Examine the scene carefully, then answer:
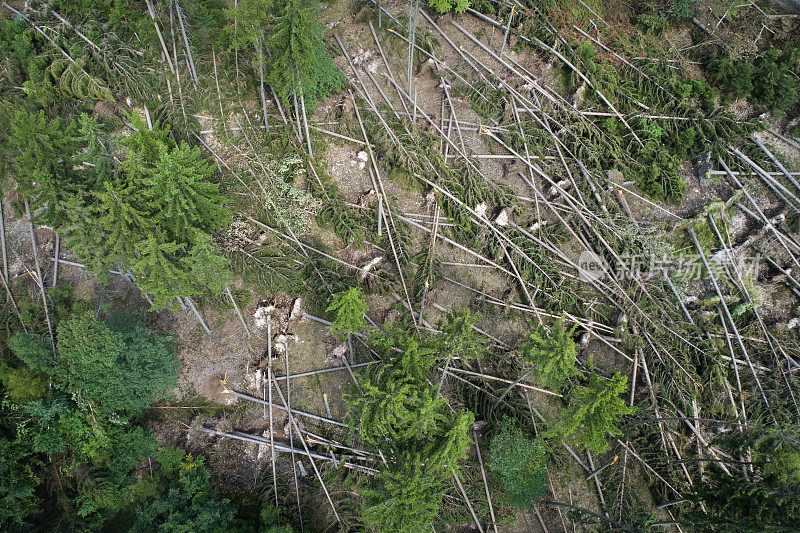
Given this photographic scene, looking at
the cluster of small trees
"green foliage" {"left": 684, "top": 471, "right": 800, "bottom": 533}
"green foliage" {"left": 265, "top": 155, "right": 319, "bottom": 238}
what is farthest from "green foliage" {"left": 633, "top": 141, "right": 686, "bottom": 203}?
the cluster of small trees

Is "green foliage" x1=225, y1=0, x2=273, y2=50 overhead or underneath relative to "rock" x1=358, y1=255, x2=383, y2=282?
overhead

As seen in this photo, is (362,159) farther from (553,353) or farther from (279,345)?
(553,353)

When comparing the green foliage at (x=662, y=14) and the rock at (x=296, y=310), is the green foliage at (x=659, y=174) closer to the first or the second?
the green foliage at (x=662, y=14)

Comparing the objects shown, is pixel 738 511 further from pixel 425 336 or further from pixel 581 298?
pixel 425 336

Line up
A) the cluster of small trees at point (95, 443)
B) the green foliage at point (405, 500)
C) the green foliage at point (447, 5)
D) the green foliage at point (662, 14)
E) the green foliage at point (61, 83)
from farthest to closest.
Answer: the green foliage at point (662, 14) < the green foliage at point (447, 5) < the green foliage at point (61, 83) < the cluster of small trees at point (95, 443) < the green foliage at point (405, 500)

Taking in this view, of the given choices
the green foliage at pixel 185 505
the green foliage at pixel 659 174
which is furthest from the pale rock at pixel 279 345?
the green foliage at pixel 659 174

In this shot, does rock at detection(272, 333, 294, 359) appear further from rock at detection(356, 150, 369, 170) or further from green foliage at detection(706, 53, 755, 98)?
green foliage at detection(706, 53, 755, 98)

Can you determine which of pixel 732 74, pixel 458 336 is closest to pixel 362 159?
pixel 458 336
